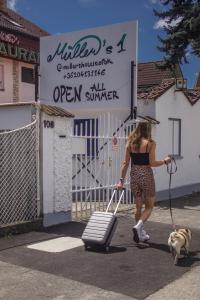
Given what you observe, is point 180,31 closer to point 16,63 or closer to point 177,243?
point 16,63

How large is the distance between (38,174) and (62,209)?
94 centimetres

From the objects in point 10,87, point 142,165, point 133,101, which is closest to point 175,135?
point 133,101

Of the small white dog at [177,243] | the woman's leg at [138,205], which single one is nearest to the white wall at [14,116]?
the woman's leg at [138,205]

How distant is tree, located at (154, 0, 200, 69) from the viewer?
17.1 metres

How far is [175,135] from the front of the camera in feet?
49.7

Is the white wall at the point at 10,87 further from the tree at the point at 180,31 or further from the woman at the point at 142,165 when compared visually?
the woman at the point at 142,165

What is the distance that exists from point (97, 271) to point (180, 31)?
13.2 metres

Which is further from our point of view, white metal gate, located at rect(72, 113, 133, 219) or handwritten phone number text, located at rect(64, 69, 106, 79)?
handwritten phone number text, located at rect(64, 69, 106, 79)

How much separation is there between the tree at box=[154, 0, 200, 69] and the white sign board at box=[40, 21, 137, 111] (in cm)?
500

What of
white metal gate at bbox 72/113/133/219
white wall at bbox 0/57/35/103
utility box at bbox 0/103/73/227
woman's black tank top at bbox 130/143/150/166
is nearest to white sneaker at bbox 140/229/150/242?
woman's black tank top at bbox 130/143/150/166

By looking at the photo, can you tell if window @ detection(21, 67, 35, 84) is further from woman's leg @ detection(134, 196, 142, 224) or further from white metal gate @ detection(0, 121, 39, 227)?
woman's leg @ detection(134, 196, 142, 224)

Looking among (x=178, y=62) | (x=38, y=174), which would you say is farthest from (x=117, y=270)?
(x=178, y=62)

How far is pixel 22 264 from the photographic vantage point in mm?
6391

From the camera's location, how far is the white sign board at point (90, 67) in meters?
12.7
